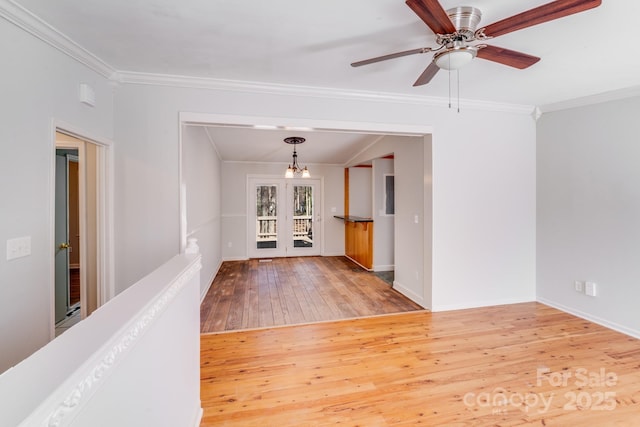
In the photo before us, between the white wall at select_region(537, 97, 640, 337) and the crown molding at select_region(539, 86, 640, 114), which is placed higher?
the crown molding at select_region(539, 86, 640, 114)

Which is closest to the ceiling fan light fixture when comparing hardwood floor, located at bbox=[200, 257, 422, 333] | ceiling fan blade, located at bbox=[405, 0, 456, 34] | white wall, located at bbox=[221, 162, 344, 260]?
ceiling fan blade, located at bbox=[405, 0, 456, 34]

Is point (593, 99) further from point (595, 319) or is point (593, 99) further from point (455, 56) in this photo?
point (455, 56)

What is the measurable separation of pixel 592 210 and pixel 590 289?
2.97 feet

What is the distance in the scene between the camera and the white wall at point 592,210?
2938 millimetres

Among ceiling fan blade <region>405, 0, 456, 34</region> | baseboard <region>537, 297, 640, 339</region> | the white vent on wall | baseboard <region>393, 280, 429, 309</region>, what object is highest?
ceiling fan blade <region>405, 0, 456, 34</region>

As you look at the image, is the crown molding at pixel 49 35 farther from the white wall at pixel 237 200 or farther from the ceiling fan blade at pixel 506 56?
the white wall at pixel 237 200

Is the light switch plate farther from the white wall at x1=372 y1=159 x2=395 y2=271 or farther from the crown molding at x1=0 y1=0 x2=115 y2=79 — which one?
the white wall at x1=372 y1=159 x2=395 y2=271

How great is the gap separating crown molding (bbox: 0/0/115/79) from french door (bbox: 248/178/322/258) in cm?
449

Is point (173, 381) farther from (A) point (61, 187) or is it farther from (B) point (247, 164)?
(B) point (247, 164)

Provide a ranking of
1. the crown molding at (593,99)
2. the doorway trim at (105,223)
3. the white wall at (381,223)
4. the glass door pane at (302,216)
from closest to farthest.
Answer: the doorway trim at (105,223), the crown molding at (593,99), the white wall at (381,223), the glass door pane at (302,216)

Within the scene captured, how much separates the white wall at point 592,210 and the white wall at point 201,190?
4.37 meters

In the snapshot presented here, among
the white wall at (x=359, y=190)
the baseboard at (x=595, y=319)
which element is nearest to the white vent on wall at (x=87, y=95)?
the white wall at (x=359, y=190)

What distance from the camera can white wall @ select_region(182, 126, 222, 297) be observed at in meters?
3.30

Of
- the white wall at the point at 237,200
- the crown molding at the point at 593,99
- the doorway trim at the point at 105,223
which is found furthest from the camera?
the white wall at the point at 237,200
